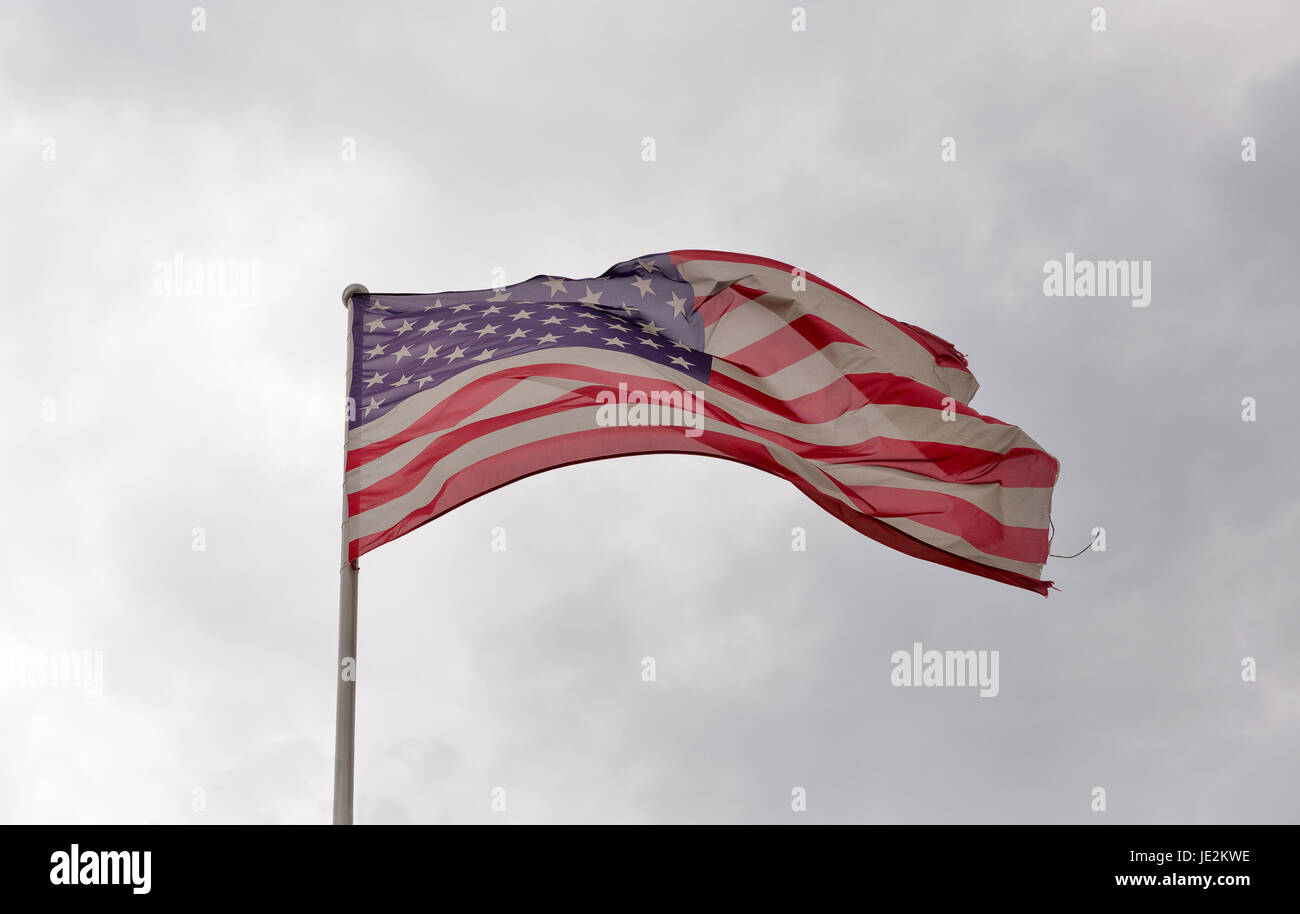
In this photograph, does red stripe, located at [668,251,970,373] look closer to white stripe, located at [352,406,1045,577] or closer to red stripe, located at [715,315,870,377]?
red stripe, located at [715,315,870,377]

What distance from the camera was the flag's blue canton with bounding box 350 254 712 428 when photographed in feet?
38.4

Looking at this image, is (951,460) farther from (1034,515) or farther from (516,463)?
(516,463)

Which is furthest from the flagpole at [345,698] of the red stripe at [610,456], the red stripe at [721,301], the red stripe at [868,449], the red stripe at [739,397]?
the red stripe at [721,301]

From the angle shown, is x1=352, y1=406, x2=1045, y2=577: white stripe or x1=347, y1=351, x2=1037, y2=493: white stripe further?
x1=347, y1=351, x2=1037, y2=493: white stripe

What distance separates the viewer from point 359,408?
11.4 metres

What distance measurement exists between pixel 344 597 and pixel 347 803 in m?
1.63

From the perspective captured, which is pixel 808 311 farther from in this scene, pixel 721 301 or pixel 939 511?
pixel 939 511

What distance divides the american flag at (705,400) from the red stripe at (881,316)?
22 mm

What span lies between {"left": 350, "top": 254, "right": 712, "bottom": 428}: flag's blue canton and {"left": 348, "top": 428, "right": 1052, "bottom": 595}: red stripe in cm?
93

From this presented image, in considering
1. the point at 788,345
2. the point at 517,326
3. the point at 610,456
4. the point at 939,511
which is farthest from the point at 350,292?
the point at 939,511

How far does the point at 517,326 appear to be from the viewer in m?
12.2

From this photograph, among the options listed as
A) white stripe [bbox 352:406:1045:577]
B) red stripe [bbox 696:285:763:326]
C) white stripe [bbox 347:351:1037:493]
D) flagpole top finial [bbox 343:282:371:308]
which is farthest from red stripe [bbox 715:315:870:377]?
flagpole top finial [bbox 343:282:371:308]

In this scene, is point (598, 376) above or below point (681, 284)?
below

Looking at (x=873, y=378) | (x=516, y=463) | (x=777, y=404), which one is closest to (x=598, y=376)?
(x=516, y=463)
